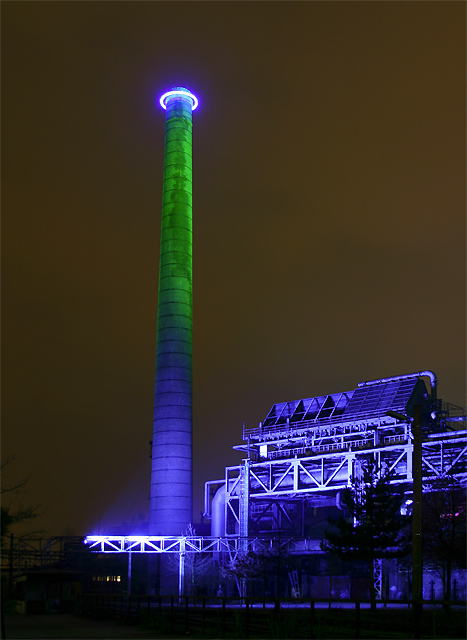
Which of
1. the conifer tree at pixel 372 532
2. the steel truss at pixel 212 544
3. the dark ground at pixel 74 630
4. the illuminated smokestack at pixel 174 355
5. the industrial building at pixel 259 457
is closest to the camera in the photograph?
the dark ground at pixel 74 630

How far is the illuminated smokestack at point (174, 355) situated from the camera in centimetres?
6178

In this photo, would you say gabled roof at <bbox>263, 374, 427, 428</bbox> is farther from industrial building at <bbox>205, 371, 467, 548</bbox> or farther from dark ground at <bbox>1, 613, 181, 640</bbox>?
dark ground at <bbox>1, 613, 181, 640</bbox>

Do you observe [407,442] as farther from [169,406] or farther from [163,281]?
[163,281]

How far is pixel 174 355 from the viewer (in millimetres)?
63500

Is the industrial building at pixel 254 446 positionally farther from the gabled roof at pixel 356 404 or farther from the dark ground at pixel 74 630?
the dark ground at pixel 74 630

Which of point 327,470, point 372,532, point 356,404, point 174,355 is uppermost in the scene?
point 174,355

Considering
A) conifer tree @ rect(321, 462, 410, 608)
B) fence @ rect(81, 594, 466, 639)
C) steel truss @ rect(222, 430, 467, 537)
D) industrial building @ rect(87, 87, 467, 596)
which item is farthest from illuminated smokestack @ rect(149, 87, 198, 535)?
fence @ rect(81, 594, 466, 639)

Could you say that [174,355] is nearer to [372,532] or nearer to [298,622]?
[372,532]

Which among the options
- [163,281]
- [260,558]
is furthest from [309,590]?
[163,281]

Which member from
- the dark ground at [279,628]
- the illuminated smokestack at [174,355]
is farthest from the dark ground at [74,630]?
the illuminated smokestack at [174,355]

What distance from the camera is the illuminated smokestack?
203ft

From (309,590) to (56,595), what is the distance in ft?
71.6

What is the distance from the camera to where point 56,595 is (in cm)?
4484

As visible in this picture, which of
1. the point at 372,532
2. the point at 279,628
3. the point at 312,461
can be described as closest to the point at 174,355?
the point at 312,461
